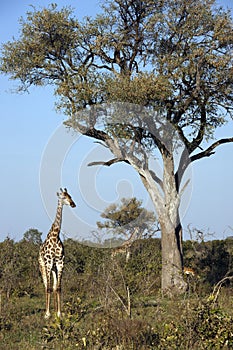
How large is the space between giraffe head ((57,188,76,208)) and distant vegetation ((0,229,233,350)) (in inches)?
83.1

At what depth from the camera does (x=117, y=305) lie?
38.8 feet

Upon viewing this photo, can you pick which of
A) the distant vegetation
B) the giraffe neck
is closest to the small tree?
the distant vegetation

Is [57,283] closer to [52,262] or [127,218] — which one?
[52,262]

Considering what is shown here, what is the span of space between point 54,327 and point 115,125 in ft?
33.6

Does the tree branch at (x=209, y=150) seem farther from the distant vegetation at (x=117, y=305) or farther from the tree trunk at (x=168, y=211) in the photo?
the distant vegetation at (x=117, y=305)

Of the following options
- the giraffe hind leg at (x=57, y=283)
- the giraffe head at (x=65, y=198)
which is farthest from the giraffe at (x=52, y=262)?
the giraffe head at (x=65, y=198)

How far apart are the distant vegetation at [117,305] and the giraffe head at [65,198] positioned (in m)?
2.11

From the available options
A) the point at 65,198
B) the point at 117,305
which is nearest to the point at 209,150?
the point at 65,198

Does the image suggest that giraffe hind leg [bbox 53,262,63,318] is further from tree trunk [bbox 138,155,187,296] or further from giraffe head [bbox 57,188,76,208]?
tree trunk [bbox 138,155,187,296]

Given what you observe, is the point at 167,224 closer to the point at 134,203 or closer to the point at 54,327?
the point at 134,203

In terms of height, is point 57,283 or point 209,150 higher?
point 209,150

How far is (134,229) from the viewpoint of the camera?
89.7 ft

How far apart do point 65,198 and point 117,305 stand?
421 cm

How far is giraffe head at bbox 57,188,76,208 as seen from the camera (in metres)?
15.2
